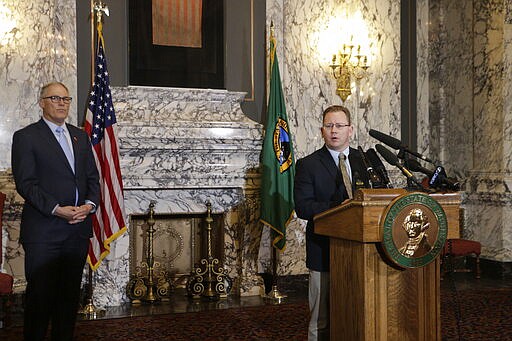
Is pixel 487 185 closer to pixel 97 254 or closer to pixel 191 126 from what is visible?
pixel 191 126

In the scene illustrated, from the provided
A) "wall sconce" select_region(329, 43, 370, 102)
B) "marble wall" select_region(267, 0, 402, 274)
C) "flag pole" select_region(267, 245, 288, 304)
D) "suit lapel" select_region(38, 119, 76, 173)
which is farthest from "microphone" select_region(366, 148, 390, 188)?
"wall sconce" select_region(329, 43, 370, 102)

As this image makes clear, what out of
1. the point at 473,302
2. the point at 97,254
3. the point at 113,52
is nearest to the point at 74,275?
the point at 97,254

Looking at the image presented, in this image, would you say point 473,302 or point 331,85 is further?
point 331,85

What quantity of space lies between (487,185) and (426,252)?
17.0 ft

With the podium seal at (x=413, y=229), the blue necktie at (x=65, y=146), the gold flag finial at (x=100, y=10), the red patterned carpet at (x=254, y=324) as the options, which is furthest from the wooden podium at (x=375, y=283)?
the gold flag finial at (x=100, y=10)

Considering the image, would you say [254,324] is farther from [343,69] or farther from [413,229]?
[343,69]

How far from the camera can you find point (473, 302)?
20.2 feet

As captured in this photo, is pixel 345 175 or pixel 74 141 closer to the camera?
pixel 345 175

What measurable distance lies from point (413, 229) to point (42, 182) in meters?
2.31

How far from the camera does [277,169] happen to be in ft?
21.2

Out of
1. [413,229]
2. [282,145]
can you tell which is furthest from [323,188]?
[282,145]

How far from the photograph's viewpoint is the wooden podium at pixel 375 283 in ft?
9.60

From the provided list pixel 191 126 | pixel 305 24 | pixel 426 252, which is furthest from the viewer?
pixel 305 24

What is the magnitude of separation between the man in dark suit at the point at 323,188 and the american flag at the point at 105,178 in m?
2.81
